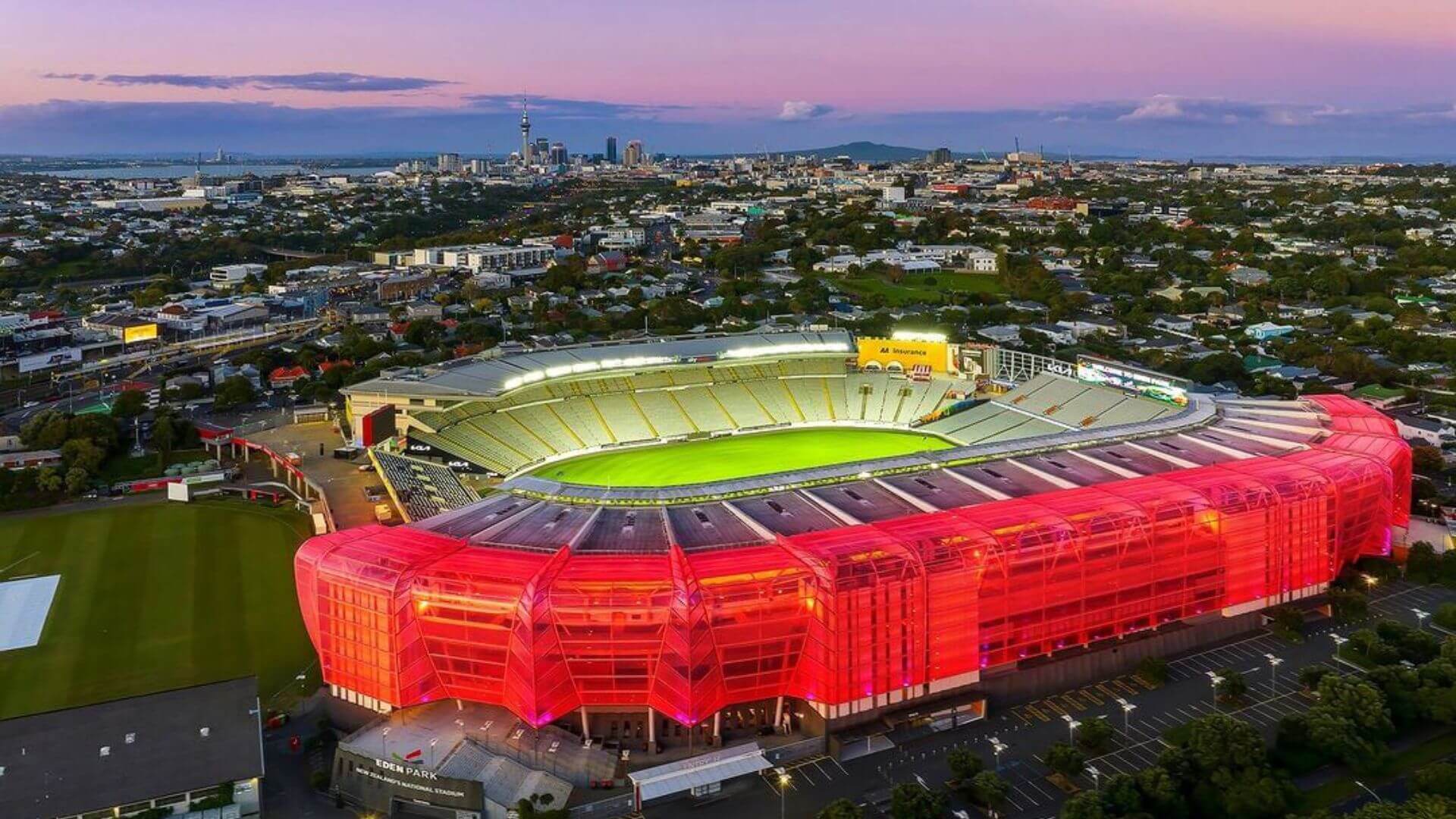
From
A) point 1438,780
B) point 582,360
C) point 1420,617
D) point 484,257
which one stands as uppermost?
point 484,257

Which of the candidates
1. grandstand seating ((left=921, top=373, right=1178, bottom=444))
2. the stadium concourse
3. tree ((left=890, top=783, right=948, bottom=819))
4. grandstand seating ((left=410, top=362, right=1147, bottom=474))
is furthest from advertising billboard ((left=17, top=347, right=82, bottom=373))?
tree ((left=890, top=783, right=948, bottom=819))

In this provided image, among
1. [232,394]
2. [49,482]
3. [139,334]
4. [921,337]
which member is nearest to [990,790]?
A: [921,337]

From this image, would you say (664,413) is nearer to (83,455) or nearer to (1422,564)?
(83,455)

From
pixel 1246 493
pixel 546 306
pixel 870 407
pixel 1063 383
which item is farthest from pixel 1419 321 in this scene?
pixel 546 306

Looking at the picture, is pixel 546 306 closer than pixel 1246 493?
No

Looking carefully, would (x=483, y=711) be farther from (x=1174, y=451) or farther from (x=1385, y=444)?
(x=1385, y=444)

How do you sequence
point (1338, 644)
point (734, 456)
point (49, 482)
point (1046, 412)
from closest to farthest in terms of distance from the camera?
point (1338, 644), point (49, 482), point (734, 456), point (1046, 412)
